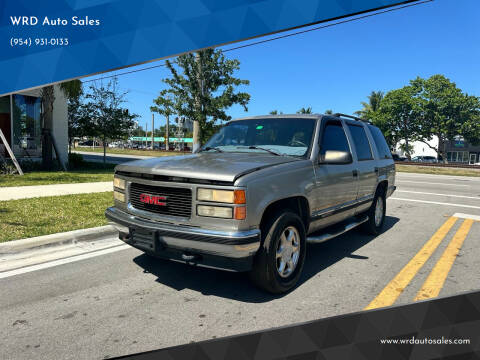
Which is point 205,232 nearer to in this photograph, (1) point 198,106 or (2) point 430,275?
(2) point 430,275

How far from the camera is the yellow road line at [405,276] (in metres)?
3.51

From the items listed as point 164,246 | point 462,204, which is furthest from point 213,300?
point 462,204

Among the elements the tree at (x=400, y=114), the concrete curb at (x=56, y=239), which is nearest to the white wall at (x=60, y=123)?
the concrete curb at (x=56, y=239)

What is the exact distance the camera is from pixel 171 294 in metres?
3.59

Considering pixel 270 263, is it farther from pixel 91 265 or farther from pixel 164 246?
pixel 91 265

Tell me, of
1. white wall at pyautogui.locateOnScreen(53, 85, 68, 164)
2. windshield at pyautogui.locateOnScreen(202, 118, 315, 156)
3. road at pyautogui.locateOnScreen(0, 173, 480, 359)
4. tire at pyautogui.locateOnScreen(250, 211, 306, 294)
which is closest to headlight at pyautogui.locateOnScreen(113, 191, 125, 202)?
road at pyautogui.locateOnScreen(0, 173, 480, 359)

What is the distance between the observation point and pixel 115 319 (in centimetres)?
306

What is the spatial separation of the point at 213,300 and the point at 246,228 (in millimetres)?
849

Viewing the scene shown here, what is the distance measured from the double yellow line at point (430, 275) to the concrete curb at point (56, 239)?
4.06 metres

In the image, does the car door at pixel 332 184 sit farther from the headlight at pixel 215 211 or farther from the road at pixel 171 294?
the headlight at pixel 215 211

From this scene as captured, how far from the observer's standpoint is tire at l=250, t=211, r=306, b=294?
3.41 metres

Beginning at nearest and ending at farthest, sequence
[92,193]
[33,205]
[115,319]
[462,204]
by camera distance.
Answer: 1. [115,319]
2. [33,205]
3. [92,193]
4. [462,204]

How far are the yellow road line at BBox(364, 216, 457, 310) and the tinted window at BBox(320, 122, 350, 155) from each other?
172 centimetres

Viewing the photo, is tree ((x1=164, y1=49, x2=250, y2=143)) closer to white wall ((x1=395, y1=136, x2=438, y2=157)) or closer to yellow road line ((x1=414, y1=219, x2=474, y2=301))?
yellow road line ((x1=414, y1=219, x2=474, y2=301))
